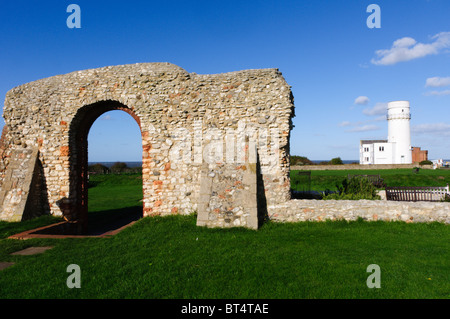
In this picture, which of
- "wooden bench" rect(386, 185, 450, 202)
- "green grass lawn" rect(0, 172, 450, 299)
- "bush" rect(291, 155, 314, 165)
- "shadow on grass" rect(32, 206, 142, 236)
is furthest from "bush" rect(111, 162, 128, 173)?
"wooden bench" rect(386, 185, 450, 202)

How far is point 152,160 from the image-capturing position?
8648mm

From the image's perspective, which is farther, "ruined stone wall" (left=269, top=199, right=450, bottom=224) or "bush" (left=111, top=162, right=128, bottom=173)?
"bush" (left=111, top=162, right=128, bottom=173)

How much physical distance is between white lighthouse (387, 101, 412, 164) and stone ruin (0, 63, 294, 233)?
53224mm

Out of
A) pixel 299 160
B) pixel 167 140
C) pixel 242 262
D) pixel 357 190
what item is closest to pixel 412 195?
pixel 357 190

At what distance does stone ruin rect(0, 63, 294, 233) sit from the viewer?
7929 mm

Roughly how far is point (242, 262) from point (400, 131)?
2277 inches

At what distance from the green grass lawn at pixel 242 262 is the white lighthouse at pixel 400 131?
52.6 metres

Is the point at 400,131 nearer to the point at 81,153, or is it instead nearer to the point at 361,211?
the point at 361,211

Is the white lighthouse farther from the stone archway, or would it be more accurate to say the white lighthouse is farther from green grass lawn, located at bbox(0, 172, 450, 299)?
the stone archway

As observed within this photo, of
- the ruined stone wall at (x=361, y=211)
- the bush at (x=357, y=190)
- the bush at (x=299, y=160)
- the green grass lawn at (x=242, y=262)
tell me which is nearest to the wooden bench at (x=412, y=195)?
the bush at (x=357, y=190)

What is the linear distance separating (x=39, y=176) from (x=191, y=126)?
541 centimetres

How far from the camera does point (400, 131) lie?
51.7m

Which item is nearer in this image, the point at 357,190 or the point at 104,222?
the point at 357,190

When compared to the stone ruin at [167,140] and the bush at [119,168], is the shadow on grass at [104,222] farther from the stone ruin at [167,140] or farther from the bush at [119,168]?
the bush at [119,168]
